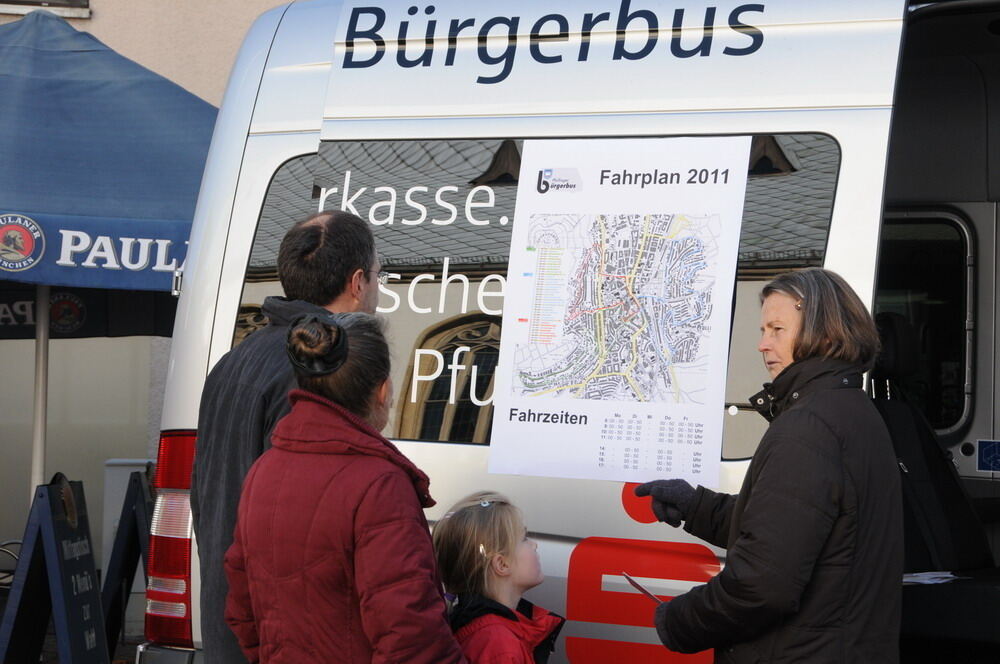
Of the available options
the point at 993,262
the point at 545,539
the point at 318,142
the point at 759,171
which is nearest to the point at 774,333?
the point at 759,171

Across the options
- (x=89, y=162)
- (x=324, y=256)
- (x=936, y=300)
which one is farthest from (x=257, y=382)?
(x=89, y=162)

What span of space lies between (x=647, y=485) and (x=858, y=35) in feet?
3.81

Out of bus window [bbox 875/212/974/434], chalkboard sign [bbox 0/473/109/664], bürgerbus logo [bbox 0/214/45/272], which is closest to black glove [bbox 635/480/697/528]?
bus window [bbox 875/212/974/434]

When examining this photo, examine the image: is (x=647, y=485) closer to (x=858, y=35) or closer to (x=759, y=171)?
(x=759, y=171)

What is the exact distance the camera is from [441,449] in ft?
9.54

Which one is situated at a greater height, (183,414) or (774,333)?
(774,333)

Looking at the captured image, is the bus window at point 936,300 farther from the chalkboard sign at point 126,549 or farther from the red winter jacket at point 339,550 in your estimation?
the chalkboard sign at point 126,549

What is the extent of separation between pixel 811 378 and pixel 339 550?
38.3 inches

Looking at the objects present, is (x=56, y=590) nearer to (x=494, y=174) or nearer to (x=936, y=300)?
(x=494, y=174)

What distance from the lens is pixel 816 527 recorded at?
215cm

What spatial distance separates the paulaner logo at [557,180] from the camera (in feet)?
9.53

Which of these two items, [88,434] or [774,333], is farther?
[88,434]

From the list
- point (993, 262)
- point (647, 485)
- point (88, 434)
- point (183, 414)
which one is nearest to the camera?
point (647, 485)

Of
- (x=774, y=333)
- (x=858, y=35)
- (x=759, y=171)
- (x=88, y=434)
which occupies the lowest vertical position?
(x=88, y=434)
